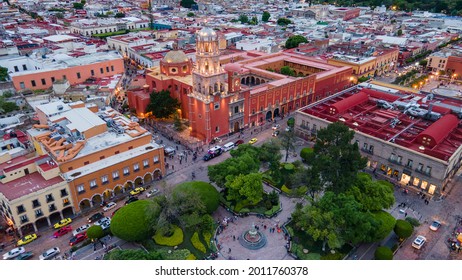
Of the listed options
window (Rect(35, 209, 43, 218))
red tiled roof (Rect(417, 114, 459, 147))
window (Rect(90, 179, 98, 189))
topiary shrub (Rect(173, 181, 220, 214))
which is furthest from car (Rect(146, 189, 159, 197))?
red tiled roof (Rect(417, 114, 459, 147))

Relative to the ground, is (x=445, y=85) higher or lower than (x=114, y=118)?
lower

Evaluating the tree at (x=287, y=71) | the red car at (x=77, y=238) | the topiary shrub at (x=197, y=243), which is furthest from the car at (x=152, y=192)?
the tree at (x=287, y=71)

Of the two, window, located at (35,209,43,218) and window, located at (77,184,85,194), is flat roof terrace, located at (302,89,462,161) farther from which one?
window, located at (35,209,43,218)

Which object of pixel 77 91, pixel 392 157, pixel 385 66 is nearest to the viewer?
pixel 392 157

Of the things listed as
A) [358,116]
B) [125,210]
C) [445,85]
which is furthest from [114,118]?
[445,85]

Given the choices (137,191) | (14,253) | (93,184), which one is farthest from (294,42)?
(14,253)

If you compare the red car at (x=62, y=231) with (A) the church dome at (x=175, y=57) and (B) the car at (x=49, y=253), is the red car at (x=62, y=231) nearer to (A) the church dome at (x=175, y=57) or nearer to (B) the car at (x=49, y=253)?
(B) the car at (x=49, y=253)

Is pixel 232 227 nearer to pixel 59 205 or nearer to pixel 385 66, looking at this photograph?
pixel 59 205
